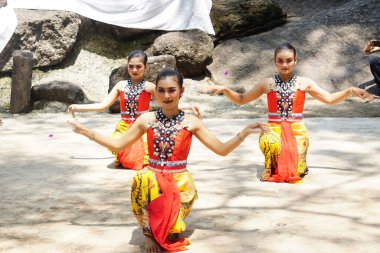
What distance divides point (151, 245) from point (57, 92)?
6951mm

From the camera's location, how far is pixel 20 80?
949 centimetres

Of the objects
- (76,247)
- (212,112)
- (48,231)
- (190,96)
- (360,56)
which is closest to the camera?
(76,247)

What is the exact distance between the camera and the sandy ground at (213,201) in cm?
344

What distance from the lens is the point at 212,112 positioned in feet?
30.9

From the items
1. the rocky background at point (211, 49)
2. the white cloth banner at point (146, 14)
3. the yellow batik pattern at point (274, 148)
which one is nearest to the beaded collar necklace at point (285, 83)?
the yellow batik pattern at point (274, 148)

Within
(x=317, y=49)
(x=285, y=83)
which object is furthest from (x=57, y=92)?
(x=285, y=83)

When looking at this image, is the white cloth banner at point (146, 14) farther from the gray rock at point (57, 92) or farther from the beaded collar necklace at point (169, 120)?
the beaded collar necklace at point (169, 120)

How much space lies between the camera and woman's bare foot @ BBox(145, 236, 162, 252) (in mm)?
3314

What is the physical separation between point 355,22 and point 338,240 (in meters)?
9.84

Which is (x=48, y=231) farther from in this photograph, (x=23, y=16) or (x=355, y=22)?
(x=355, y=22)

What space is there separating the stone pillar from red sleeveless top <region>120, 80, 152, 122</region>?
14.0 feet

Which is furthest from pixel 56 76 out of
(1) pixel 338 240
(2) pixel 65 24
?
(1) pixel 338 240

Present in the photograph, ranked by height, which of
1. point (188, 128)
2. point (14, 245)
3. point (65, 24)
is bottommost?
point (14, 245)

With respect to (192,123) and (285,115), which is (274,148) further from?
(192,123)
